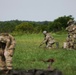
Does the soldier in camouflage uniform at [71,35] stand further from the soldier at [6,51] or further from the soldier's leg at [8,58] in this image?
the soldier's leg at [8,58]

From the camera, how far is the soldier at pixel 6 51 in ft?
37.9

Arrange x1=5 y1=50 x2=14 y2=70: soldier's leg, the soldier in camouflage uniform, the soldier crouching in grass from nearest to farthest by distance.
A: x1=5 y1=50 x2=14 y2=70: soldier's leg, the soldier crouching in grass, the soldier in camouflage uniform

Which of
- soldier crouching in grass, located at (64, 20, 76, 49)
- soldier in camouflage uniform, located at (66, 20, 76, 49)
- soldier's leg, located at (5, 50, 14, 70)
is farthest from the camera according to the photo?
soldier in camouflage uniform, located at (66, 20, 76, 49)

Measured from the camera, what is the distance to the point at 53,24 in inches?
3211

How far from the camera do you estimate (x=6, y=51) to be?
38.7 feet

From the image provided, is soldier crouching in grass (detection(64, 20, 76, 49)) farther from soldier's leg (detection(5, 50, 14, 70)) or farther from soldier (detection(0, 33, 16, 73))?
soldier's leg (detection(5, 50, 14, 70))

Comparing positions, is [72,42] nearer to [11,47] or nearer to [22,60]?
[22,60]

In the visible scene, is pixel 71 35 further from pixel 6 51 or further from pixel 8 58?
pixel 8 58

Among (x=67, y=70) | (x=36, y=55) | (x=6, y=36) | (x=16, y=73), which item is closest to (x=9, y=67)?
(x=16, y=73)

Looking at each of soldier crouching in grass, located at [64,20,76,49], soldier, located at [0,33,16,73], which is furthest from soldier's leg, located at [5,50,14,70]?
soldier crouching in grass, located at [64,20,76,49]

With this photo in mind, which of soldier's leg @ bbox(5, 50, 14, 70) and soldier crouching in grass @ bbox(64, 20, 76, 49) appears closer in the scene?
soldier's leg @ bbox(5, 50, 14, 70)

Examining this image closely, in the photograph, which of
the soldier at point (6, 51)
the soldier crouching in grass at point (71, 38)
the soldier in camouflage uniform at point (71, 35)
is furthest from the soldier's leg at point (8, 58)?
the soldier in camouflage uniform at point (71, 35)

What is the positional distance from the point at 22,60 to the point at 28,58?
82 cm

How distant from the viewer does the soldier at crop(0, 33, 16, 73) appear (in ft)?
37.9
